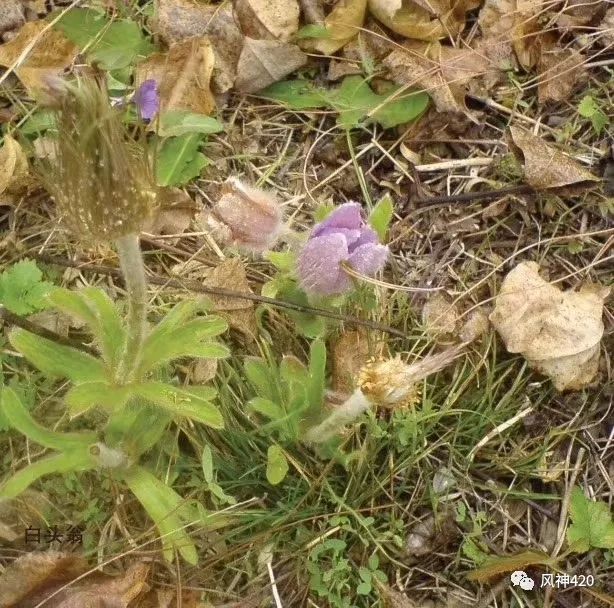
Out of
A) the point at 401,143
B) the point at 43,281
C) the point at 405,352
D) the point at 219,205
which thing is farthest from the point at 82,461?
the point at 401,143

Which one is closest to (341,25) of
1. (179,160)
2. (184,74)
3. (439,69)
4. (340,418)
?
(439,69)

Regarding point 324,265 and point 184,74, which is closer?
point 324,265

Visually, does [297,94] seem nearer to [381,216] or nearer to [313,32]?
[313,32]

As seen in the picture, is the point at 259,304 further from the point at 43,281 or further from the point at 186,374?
the point at 43,281

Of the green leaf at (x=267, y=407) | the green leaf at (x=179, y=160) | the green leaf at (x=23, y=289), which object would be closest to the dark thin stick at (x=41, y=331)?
the green leaf at (x=23, y=289)

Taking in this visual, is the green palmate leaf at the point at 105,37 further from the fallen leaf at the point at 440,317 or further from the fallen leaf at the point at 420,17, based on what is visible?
the fallen leaf at the point at 440,317

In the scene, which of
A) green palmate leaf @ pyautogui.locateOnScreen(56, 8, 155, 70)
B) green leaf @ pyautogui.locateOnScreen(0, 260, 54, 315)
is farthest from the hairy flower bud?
green palmate leaf @ pyautogui.locateOnScreen(56, 8, 155, 70)

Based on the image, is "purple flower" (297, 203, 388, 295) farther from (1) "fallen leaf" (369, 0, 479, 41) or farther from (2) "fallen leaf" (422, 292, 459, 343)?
(1) "fallen leaf" (369, 0, 479, 41)
